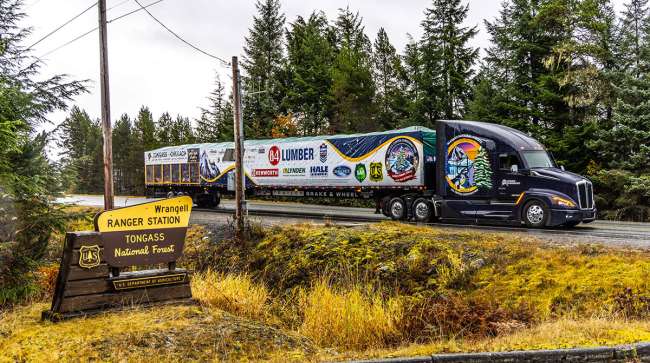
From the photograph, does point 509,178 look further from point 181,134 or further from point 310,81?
point 181,134

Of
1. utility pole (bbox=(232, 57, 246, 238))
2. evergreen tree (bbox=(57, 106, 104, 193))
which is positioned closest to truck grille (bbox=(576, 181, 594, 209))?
utility pole (bbox=(232, 57, 246, 238))

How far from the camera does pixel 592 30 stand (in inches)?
1136

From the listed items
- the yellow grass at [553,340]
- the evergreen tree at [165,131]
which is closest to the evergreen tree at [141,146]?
the evergreen tree at [165,131]

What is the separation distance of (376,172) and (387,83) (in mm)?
23886

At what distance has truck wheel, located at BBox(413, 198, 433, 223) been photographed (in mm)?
19312

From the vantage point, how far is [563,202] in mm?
15922

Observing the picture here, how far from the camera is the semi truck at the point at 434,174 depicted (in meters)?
16.5

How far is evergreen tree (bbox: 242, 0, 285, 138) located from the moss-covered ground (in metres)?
29.9

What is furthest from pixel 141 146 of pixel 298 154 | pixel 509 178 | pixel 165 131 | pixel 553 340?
pixel 553 340

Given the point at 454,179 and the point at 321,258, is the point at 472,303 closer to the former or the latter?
the point at 321,258

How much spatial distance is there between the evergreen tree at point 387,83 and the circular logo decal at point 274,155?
15.5m

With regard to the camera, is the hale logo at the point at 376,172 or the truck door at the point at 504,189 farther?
the hale logo at the point at 376,172

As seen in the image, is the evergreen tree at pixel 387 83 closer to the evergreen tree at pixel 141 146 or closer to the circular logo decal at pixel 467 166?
the circular logo decal at pixel 467 166

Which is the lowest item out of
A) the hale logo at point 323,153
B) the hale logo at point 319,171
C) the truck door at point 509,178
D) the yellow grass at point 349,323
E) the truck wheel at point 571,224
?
the yellow grass at point 349,323
